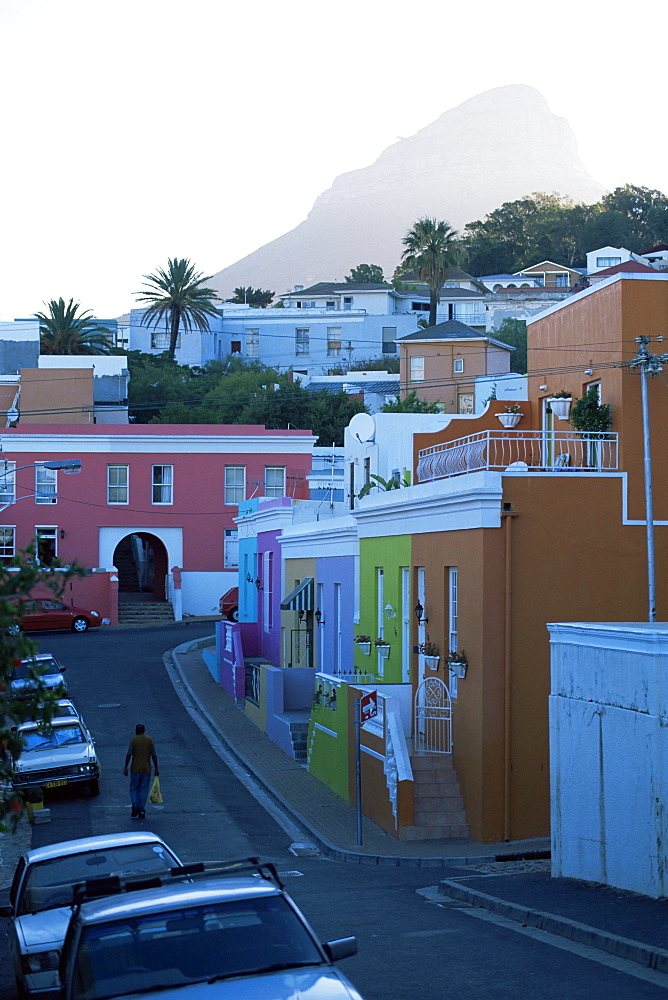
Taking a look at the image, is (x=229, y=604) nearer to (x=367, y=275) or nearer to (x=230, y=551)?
(x=230, y=551)

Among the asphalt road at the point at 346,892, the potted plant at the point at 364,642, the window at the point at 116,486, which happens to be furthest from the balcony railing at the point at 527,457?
the window at the point at 116,486

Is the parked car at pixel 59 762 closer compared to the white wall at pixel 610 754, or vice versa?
the white wall at pixel 610 754

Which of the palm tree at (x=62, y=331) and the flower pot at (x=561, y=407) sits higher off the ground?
the palm tree at (x=62, y=331)

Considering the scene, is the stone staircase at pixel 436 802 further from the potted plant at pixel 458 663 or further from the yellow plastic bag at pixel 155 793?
the yellow plastic bag at pixel 155 793

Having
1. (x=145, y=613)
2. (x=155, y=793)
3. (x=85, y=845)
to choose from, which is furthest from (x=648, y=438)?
(x=145, y=613)

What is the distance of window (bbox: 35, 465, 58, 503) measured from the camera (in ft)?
172

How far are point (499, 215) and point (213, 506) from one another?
291ft

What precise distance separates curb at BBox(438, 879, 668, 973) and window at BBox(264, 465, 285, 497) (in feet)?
127

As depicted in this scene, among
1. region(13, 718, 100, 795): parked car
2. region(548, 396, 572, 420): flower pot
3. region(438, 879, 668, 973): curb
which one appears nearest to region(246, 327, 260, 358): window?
region(13, 718, 100, 795): parked car

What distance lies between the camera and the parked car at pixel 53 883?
31.1 feet

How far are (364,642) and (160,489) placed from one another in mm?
30420

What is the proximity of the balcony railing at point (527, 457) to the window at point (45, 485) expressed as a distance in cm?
3216

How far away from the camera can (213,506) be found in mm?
53188

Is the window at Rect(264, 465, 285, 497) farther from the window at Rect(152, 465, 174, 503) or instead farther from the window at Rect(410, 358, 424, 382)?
the window at Rect(410, 358, 424, 382)
